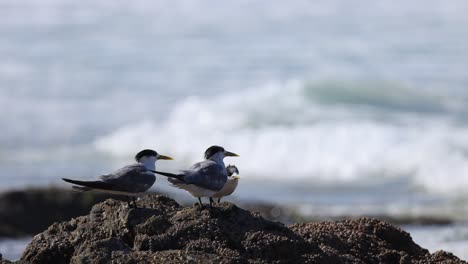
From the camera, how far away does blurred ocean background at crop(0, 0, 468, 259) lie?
25094 mm

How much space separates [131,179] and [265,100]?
27595 mm

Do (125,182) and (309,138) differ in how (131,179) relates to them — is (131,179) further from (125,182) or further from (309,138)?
(309,138)

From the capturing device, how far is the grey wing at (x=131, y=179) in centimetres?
907

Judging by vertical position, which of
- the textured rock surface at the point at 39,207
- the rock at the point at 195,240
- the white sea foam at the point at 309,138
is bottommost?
the rock at the point at 195,240

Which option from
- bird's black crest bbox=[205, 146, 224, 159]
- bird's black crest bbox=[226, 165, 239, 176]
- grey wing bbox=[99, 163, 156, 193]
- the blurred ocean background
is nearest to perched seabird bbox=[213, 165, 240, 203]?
bird's black crest bbox=[226, 165, 239, 176]

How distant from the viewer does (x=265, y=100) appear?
1443 inches

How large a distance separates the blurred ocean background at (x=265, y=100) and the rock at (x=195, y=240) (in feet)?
19.9

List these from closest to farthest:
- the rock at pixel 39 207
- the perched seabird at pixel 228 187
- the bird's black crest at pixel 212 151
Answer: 1. the perched seabird at pixel 228 187
2. the bird's black crest at pixel 212 151
3. the rock at pixel 39 207

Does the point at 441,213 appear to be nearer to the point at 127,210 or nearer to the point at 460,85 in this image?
the point at 127,210

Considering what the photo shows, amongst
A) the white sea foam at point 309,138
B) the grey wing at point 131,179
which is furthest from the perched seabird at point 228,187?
the white sea foam at point 309,138

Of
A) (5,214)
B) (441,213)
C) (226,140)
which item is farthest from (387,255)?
(226,140)

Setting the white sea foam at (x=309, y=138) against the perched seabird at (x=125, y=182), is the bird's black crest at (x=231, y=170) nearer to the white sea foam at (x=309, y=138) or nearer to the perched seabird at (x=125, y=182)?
the perched seabird at (x=125, y=182)

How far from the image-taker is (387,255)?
29.1ft

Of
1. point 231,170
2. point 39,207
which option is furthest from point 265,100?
point 231,170
